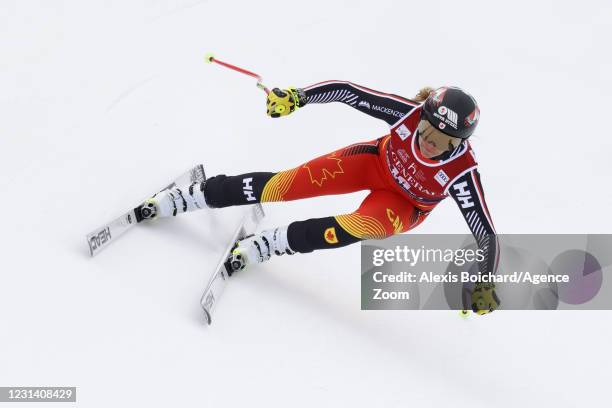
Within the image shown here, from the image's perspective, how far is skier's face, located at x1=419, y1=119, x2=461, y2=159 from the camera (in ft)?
10.9

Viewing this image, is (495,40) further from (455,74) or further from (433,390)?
(433,390)

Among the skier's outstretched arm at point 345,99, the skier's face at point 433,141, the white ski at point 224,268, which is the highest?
the skier's outstretched arm at point 345,99

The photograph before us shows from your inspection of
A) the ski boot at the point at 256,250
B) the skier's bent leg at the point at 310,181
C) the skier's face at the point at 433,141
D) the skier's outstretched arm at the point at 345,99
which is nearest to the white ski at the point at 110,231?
the skier's bent leg at the point at 310,181

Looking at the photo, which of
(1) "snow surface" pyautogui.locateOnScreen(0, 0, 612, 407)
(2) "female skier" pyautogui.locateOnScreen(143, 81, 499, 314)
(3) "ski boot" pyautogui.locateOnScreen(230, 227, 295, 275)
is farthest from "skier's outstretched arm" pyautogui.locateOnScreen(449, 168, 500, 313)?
(3) "ski boot" pyautogui.locateOnScreen(230, 227, 295, 275)

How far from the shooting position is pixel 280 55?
5898 millimetres

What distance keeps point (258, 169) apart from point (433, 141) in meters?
1.67

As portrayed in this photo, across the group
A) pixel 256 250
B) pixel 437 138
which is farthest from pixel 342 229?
pixel 437 138

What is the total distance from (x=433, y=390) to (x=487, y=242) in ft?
2.63

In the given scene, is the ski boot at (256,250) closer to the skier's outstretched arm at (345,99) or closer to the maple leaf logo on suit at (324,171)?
the maple leaf logo on suit at (324,171)

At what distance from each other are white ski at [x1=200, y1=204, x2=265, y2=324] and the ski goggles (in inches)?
48.5

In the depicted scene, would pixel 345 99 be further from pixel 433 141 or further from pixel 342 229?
pixel 342 229

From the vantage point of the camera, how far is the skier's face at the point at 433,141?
10.9 feet

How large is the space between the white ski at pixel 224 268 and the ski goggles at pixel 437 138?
1.23m

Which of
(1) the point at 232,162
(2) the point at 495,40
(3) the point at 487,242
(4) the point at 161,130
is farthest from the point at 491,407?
(2) the point at 495,40
